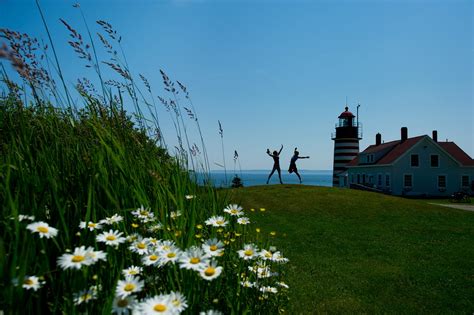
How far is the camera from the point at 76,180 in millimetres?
3150

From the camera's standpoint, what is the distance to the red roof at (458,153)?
1679 inches

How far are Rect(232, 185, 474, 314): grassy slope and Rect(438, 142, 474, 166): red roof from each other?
102 ft

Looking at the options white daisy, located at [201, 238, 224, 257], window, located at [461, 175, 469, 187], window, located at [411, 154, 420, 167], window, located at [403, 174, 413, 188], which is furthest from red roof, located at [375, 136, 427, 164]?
white daisy, located at [201, 238, 224, 257]

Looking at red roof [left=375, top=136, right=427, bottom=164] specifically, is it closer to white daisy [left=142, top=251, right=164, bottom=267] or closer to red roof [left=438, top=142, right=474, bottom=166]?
red roof [left=438, top=142, right=474, bottom=166]

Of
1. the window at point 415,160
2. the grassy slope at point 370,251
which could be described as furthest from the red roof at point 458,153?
the grassy slope at point 370,251

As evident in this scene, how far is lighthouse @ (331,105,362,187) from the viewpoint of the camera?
47.3m

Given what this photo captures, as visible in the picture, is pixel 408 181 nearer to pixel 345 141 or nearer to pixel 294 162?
pixel 345 141

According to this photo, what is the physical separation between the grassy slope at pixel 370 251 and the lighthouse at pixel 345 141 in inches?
1207

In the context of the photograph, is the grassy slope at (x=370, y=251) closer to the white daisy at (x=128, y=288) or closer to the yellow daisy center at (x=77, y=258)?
the white daisy at (x=128, y=288)

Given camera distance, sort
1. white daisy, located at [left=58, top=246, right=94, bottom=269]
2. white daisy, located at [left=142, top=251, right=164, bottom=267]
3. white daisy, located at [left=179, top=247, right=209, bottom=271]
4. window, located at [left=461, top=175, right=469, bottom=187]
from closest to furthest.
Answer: white daisy, located at [left=58, top=246, right=94, bottom=269] < white daisy, located at [left=179, top=247, right=209, bottom=271] < white daisy, located at [left=142, top=251, right=164, bottom=267] < window, located at [left=461, top=175, right=469, bottom=187]

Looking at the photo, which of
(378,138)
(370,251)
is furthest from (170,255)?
(378,138)

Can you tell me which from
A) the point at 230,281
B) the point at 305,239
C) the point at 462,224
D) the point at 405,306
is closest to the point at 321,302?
the point at 405,306

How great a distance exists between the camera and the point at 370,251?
348 inches

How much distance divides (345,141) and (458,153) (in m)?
13.5
